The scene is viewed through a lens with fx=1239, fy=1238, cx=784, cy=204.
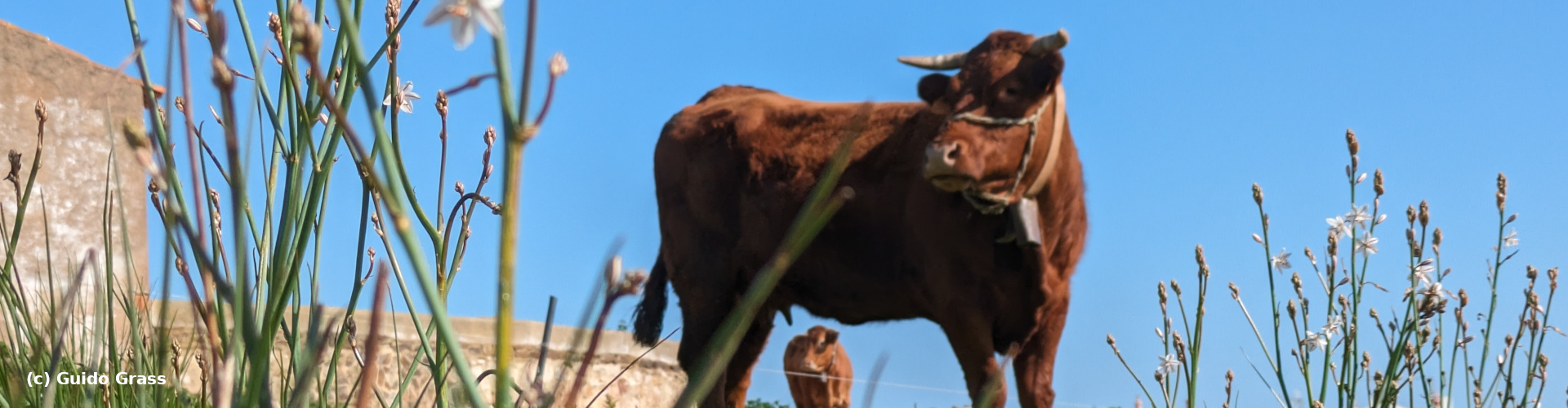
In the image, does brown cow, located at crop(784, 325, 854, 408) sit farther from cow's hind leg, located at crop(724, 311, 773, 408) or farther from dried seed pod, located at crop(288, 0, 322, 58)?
dried seed pod, located at crop(288, 0, 322, 58)

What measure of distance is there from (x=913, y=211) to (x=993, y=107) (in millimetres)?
468

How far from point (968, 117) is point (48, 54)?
26.7ft

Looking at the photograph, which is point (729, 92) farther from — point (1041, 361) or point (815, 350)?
point (815, 350)

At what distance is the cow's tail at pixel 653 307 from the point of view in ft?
14.9

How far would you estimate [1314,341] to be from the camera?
73.5 inches

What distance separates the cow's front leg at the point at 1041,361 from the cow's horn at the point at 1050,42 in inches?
27.8

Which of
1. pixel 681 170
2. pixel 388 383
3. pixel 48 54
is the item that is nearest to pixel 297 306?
pixel 681 170

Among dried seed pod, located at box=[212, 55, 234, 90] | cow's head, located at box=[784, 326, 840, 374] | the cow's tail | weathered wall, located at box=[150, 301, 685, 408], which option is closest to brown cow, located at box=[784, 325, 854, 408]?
cow's head, located at box=[784, 326, 840, 374]

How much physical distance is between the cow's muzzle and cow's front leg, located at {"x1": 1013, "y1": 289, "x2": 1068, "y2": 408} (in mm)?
720

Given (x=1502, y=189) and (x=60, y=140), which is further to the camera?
(x=60, y=140)

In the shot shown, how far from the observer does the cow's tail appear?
4.54 metres

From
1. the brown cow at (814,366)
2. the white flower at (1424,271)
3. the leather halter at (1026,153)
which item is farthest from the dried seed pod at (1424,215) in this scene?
the brown cow at (814,366)

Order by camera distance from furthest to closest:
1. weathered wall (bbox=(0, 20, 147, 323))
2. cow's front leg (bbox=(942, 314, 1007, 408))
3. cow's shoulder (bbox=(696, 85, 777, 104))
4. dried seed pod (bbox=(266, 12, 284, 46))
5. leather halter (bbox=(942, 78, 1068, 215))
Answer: weathered wall (bbox=(0, 20, 147, 323)) < cow's shoulder (bbox=(696, 85, 777, 104)) < cow's front leg (bbox=(942, 314, 1007, 408)) < leather halter (bbox=(942, 78, 1068, 215)) < dried seed pod (bbox=(266, 12, 284, 46))

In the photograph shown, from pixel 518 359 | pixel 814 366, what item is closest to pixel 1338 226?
pixel 814 366
